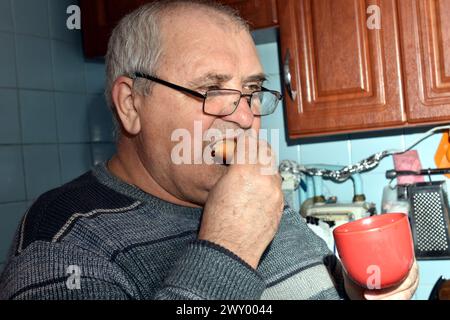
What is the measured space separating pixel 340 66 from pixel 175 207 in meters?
0.86

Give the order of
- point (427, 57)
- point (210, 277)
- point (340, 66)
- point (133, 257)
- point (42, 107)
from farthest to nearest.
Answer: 1. point (42, 107)
2. point (340, 66)
3. point (427, 57)
4. point (133, 257)
5. point (210, 277)

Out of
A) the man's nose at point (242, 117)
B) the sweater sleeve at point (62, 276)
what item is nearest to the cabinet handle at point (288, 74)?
the man's nose at point (242, 117)

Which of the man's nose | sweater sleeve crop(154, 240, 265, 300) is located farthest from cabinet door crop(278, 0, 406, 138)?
sweater sleeve crop(154, 240, 265, 300)

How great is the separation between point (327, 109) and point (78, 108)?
0.93 m

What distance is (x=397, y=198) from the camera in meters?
1.81

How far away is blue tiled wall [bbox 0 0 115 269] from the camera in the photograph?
1780 mm

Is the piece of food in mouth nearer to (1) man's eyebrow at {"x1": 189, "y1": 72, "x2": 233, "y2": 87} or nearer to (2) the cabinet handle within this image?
(1) man's eyebrow at {"x1": 189, "y1": 72, "x2": 233, "y2": 87}

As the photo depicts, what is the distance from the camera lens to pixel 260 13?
1.71 m

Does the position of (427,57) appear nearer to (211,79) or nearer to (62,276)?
(211,79)

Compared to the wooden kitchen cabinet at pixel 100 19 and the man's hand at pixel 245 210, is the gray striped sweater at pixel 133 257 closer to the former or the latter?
the man's hand at pixel 245 210

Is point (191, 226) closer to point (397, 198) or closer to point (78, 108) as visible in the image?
point (397, 198)

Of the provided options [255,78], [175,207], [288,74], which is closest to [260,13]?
[288,74]

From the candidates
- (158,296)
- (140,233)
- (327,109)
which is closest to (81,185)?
(140,233)

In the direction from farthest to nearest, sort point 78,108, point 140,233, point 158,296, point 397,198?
point 78,108 → point 397,198 → point 140,233 → point 158,296
